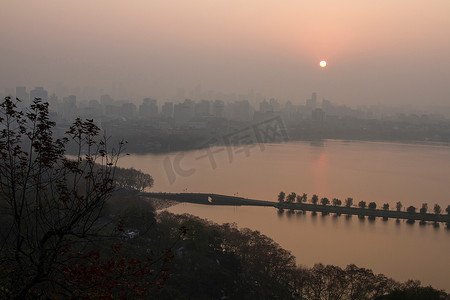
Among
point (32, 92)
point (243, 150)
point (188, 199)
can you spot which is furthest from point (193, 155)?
point (32, 92)

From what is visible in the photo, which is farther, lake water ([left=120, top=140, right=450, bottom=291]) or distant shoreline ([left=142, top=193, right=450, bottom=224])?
distant shoreline ([left=142, top=193, right=450, bottom=224])

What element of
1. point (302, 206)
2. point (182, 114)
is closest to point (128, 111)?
point (182, 114)

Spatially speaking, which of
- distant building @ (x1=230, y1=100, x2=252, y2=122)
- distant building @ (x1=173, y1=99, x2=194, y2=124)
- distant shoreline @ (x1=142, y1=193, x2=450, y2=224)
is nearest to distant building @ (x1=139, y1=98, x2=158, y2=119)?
distant building @ (x1=173, y1=99, x2=194, y2=124)

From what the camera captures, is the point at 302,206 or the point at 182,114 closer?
the point at 302,206

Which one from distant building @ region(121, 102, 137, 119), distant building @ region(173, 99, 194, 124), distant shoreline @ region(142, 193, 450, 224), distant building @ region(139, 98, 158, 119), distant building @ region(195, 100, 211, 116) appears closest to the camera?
distant shoreline @ region(142, 193, 450, 224)

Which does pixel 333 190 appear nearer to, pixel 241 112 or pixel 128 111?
pixel 241 112

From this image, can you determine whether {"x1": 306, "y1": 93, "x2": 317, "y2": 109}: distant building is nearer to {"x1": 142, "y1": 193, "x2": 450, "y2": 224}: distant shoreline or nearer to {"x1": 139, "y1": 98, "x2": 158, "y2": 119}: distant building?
{"x1": 139, "y1": 98, "x2": 158, "y2": 119}: distant building

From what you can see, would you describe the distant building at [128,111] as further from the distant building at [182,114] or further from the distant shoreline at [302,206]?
the distant shoreline at [302,206]

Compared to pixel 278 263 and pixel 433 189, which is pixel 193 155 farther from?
pixel 278 263

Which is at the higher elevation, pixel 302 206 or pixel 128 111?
pixel 128 111
